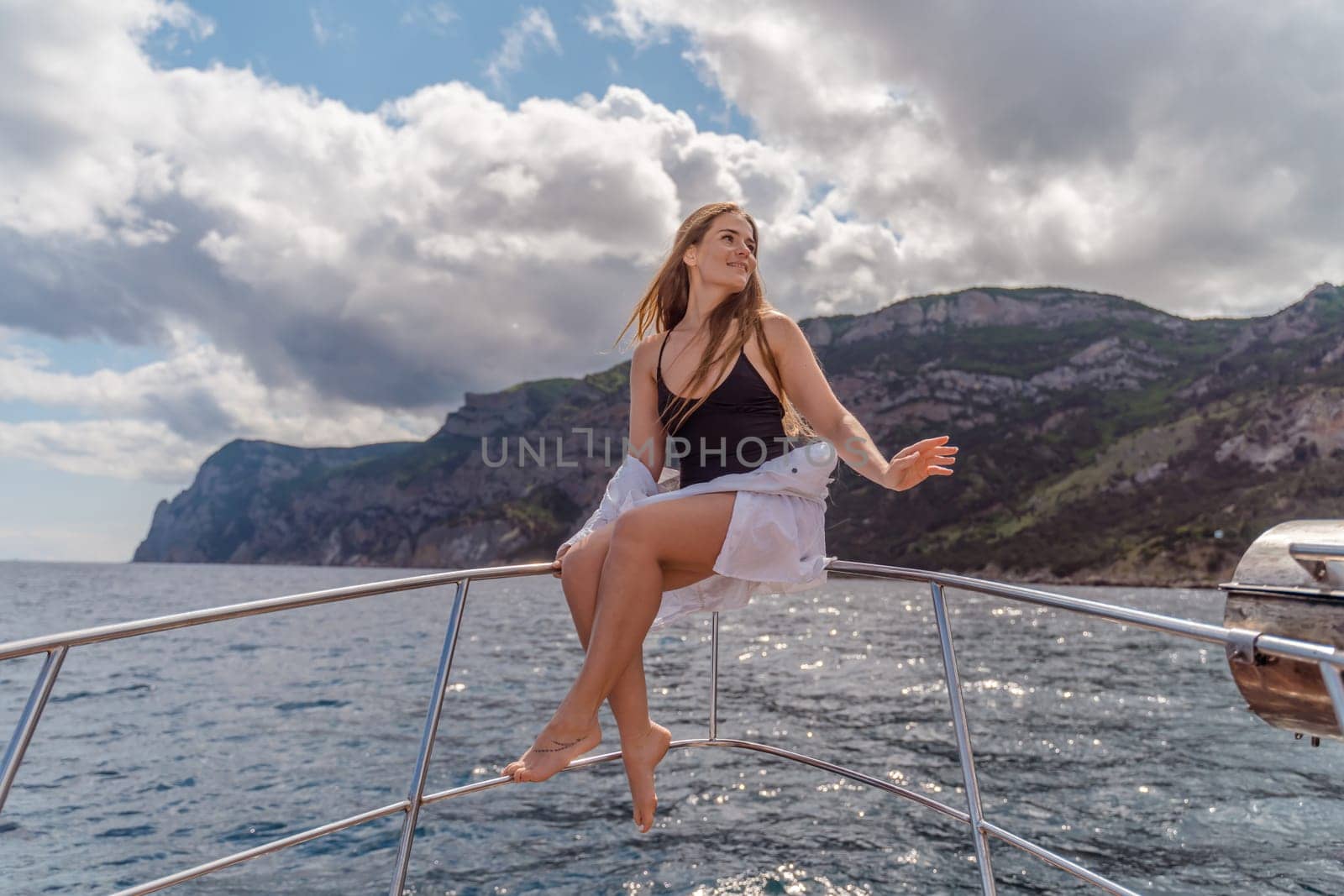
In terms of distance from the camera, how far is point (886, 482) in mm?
2479

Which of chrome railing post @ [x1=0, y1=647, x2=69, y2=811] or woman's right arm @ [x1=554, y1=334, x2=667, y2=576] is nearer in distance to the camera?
chrome railing post @ [x1=0, y1=647, x2=69, y2=811]

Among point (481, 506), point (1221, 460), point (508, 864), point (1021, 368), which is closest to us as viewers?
point (508, 864)

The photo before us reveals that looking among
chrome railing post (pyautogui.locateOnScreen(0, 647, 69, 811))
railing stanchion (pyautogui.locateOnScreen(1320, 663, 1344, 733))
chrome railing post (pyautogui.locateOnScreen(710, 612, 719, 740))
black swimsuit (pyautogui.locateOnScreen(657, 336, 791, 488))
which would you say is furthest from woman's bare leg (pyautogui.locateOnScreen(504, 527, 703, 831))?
railing stanchion (pyautogui.locateOnScreen(1320, 663, 1344, 733))

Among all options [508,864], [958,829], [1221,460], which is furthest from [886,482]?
[1221,460]

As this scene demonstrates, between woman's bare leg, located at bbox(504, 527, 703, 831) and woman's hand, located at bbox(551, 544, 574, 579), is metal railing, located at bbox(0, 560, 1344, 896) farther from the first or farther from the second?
woman's bare leg, located at bbox(504, 527, 703, 831)

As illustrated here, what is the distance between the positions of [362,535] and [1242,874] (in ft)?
646

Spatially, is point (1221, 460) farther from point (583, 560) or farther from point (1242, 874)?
point (583, 560)

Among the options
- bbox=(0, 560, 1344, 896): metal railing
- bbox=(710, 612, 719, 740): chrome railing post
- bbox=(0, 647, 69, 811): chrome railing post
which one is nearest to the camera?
bbox=(0, 560, 1344, 896): metal railing

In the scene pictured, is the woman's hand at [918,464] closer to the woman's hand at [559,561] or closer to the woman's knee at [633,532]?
the woman's knee at [633,532]

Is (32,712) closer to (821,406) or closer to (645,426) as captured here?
(645,426)

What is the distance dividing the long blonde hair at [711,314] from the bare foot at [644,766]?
1.06 metres

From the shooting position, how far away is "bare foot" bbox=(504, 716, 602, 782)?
2.35 meters

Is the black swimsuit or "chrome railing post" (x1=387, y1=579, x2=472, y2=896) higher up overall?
the black swimsuit

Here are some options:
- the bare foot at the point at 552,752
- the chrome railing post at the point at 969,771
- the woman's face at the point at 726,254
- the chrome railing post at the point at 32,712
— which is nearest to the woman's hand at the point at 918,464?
the chrome railing post at the point at 969,771
